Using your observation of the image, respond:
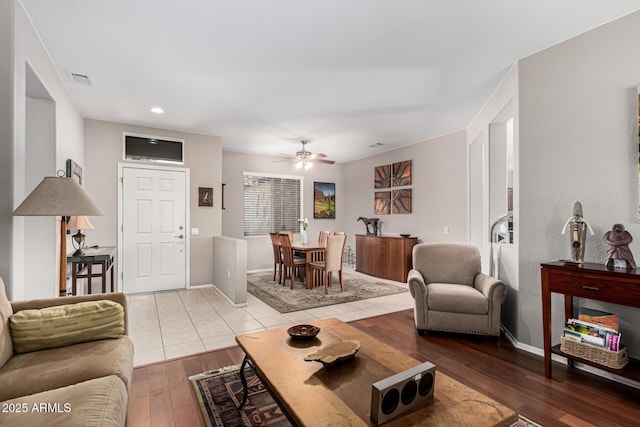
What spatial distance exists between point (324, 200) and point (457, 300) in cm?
513

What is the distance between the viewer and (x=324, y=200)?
7852 millimetres

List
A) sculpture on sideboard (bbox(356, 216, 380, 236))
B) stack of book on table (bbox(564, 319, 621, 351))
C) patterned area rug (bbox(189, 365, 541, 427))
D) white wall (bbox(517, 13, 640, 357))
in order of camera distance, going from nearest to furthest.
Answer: patterned area rug (bbox(189, 365, 541, 427))
stack of book on table (bbox(564, 319, 621, 351))
white wall (bbox(517, 13, 640, 357))
sculpture on sideboard (bbox(356, 216, 380, 236))

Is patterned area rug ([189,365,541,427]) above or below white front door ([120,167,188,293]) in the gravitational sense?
below

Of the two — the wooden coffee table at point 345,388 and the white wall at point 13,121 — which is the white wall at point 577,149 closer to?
the wooden coffee table at point 345,388

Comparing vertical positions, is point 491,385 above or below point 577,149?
below

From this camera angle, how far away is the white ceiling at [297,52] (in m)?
2.17

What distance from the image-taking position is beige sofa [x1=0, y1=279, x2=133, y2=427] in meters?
1.15

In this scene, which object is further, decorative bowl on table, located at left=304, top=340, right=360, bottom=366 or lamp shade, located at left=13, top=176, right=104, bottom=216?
lamp shade, located at left=13, top=176, right=104, bottom=216

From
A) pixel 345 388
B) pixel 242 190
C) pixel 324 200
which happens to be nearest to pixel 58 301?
pixel 345 388

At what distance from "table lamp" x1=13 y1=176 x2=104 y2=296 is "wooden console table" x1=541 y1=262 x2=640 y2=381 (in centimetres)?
330

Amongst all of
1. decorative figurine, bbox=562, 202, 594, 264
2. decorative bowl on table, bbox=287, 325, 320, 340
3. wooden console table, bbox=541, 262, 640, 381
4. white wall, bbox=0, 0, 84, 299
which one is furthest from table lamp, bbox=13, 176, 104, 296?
decorative figurine, bbox=562, 202, 594, 264

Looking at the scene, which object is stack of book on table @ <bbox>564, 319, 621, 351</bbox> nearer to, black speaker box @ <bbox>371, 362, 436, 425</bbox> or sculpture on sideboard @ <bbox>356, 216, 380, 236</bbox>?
black speaker box @ <bbox>371, 362, 436, 425</bbox>

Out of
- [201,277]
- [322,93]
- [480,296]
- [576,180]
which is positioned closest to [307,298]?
[201,277]

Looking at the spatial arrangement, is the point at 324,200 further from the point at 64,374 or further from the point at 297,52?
the point at 64,374
